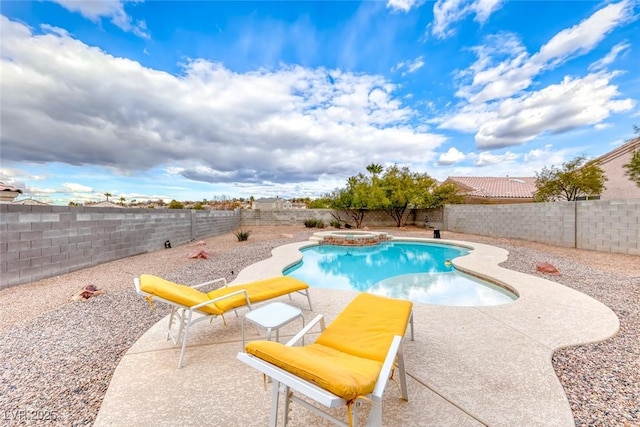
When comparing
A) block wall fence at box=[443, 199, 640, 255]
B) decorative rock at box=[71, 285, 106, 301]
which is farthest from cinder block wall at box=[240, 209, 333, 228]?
decorative rock at box=[71, 285, 106, 301]

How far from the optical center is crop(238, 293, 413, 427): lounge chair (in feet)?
4.12

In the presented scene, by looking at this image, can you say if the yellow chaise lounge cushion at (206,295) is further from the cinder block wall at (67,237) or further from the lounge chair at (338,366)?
the cinder block wall at (67,237)

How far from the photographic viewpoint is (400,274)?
24.0 feet

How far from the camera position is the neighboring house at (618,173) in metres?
13.5

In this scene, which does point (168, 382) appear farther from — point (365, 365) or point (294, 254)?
point (294, 254)

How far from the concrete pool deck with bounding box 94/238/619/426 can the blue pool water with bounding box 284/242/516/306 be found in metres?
1.43

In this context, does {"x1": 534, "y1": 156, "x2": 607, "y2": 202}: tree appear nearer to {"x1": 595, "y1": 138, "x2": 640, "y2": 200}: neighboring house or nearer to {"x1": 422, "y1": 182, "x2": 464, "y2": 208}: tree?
{"x1": 595, "y1": 138, "x2": 640, "y2": 200}: neighboring house

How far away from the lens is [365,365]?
5.68 feet

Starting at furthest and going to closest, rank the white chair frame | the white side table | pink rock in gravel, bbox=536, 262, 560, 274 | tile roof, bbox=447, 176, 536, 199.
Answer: tile roof, bbox=447, 176, 536, 199 → pink rock in gravel, bbox=536, 262, 560, 274 → the white side table → the white chair frame

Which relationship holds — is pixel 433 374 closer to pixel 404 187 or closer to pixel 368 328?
pixel 368 328

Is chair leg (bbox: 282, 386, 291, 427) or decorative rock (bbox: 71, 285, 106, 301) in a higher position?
chair leg (bbox: 282, 386, 291, 427)

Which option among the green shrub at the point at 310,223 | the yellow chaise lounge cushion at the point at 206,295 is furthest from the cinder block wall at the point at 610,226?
the green shrub at the point at 310,223

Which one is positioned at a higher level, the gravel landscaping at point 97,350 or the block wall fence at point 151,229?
the block wall fence at point 151,229

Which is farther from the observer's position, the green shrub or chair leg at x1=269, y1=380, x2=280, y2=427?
the green shrub
